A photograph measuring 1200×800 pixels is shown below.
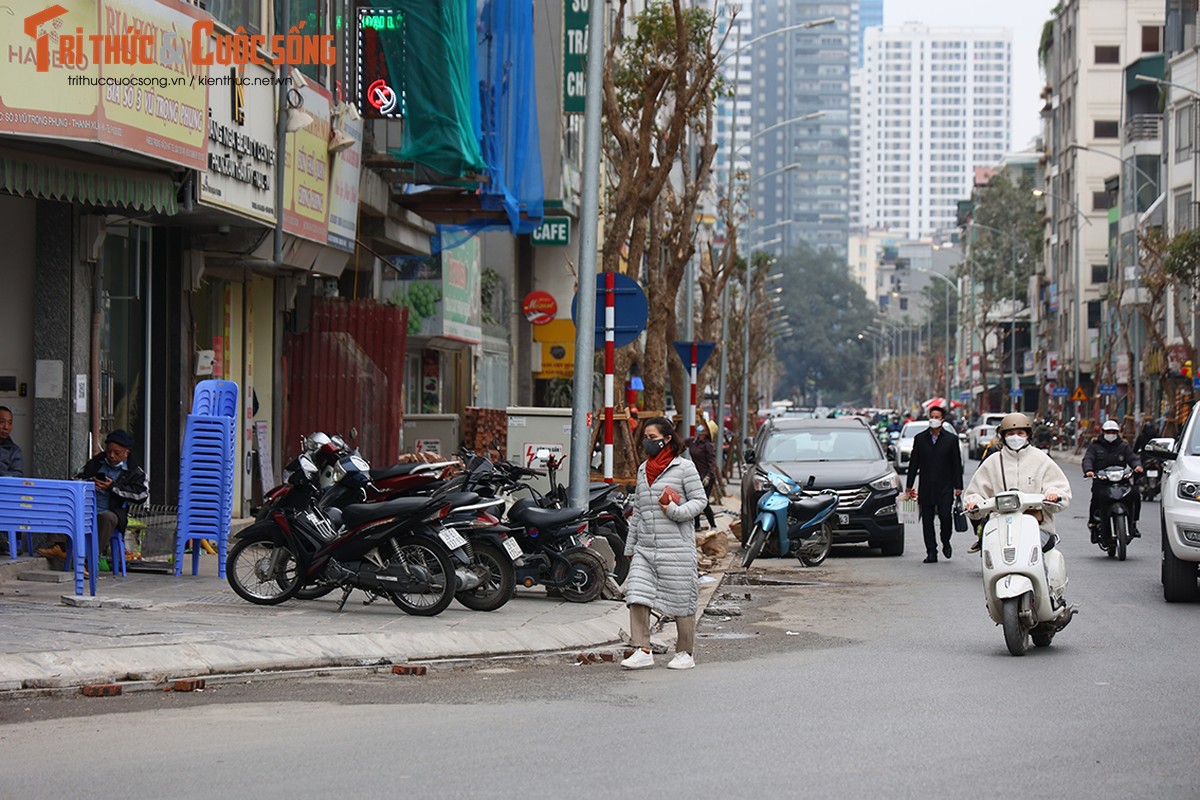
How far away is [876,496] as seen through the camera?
2162 cm

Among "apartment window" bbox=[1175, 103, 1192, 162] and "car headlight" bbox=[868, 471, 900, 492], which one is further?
"apartment window" bbox=[1175, 103, 1192, 162]

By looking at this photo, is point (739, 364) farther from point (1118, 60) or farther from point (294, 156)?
point (294, 156)

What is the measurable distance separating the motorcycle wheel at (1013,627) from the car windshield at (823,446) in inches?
447

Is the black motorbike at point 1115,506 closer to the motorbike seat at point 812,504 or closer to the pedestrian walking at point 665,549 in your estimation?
the motorbike seat at point 812,504

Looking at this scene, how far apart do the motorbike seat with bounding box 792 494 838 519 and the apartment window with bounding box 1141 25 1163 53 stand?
247 feet

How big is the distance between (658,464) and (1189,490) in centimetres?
578

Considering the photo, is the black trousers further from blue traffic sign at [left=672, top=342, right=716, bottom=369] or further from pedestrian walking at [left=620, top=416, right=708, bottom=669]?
pedestrian walking at [left=620, top=416, right=708, bottom=669]

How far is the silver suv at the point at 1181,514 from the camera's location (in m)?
14.6

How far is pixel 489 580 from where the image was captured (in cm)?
1367

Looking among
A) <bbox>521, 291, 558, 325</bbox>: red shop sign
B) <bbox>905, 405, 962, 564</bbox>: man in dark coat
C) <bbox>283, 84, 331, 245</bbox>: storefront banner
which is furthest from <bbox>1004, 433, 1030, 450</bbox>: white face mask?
<bbox>521, 291, 558, 325</bbox>: red shop sign

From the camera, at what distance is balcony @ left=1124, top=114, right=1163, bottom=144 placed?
243 feet

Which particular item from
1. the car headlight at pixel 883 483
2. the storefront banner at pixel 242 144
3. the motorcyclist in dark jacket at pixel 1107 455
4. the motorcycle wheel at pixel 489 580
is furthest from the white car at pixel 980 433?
the motorcycle wheel at pixel 489 580

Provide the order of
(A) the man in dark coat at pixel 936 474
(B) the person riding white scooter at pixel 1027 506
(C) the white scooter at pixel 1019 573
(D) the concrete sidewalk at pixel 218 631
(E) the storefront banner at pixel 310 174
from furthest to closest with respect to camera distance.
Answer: (A) the man in dark coat at pixel 936 474
(E) the storefront banner at pixel 310 174
(B) the person riding white scooter at pixel 1027 506
(C) the white scooter at pixel 1019 573
(D) the concrete sidewalk at pixel 218 631

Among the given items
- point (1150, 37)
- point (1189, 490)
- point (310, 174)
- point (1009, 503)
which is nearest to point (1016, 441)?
point (1009, 503)
